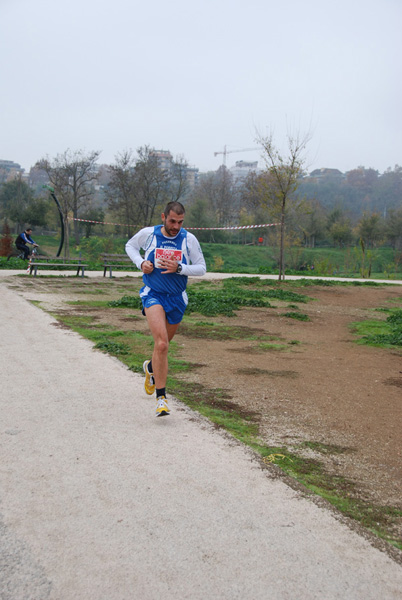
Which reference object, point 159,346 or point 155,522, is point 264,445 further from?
point 155,522

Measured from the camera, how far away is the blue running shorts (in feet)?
18.8

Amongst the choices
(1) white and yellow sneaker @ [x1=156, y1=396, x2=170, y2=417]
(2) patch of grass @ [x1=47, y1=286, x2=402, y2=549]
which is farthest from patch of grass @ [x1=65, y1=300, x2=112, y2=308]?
(1) white and yellow sneaker @ [x1=156, y1=396, x2=170, y2=417]

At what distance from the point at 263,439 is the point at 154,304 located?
1683 millimetres

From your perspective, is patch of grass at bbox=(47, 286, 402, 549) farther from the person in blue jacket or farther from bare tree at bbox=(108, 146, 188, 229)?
bare tree at bbox=(108, 146, 188, 229)

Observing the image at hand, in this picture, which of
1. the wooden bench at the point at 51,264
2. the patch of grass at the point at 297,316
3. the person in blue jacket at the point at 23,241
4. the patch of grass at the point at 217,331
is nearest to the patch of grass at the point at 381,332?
the patch of grass at the point at 297,316

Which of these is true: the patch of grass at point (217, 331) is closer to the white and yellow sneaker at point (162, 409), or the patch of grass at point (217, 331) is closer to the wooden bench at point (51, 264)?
the white and yellow sneaker at point (162, 409)

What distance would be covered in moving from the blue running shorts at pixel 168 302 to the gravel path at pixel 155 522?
982 mm

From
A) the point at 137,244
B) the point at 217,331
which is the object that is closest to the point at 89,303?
the point at 217,331

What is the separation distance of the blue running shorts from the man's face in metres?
0.61

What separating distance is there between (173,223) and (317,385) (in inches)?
116

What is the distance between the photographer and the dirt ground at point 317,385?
470 centimetres

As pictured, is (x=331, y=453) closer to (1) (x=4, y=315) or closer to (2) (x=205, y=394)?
(2) (x=205, y=394)

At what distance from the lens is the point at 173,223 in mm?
5570

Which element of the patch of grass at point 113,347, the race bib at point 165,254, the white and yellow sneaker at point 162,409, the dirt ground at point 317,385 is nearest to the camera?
the dirt ground at point 317,385
